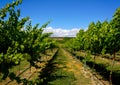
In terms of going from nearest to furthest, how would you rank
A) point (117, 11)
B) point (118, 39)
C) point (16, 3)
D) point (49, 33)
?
1. point (16, 3)
2. point (117, 11)
3. point (118, 39)
4. point (49, 33)

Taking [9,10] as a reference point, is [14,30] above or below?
below

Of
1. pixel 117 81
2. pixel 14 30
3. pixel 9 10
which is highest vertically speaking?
pixel 9 10

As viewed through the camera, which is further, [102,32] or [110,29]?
[102,32]

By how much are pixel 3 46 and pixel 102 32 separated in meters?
14.5

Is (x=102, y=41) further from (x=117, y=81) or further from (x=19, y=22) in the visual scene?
(x=19, y=22)

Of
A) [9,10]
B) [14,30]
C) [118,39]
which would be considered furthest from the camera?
[118,39]

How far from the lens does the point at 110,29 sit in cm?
2328

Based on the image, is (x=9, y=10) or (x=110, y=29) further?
(x=110, y=29)

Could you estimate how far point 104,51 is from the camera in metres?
23.6

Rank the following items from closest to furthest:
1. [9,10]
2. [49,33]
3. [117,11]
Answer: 1. [9,10]
2. [117,11]
3. [49,33]

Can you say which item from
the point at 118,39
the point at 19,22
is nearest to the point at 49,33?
the point at 118,39

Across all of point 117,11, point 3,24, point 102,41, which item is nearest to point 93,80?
point 102,41

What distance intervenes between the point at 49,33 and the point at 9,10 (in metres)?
17.3

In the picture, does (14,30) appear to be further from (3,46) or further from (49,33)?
(49,33)
